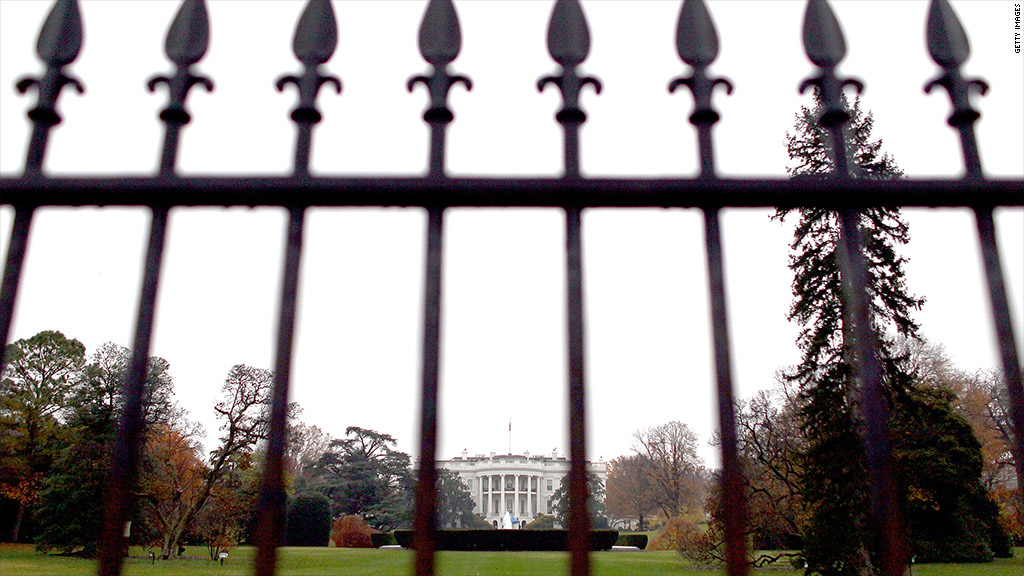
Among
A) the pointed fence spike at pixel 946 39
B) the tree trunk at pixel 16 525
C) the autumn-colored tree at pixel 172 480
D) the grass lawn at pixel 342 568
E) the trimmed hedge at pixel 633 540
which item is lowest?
the trimmed hedge at pixel 633 540

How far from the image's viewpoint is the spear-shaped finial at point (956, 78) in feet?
4.88

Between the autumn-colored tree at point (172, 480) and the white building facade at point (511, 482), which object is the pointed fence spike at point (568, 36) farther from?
the white building facade at point (511, 482)

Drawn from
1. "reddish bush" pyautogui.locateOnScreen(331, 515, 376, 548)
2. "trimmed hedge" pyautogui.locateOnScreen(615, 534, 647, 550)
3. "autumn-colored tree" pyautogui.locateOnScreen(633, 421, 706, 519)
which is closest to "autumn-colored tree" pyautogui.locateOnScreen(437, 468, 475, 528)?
"reddish bush" pyautogui.locateOnScreen(331, 515, 376, 548)

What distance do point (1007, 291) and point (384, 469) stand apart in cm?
3656

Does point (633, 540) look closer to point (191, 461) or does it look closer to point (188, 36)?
point (191, 461)

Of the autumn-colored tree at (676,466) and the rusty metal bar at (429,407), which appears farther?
the autumn-colored tree at (676,466)

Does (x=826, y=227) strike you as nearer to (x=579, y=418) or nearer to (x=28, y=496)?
(x=579, y=418)

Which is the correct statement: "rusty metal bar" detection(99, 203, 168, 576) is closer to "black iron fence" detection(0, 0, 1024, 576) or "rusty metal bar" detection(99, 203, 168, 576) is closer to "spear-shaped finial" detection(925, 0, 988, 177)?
"black iron fence" detection(0, 0, 1024, 576)

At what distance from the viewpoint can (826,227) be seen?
1386cm

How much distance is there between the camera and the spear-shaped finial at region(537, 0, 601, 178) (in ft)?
4.95

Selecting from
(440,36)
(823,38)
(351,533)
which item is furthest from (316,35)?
(351,533)

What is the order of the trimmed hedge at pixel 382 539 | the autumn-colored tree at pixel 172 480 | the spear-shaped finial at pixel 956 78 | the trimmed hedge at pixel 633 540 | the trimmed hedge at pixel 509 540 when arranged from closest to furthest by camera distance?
1. the spear-shaped finial at pixel 956 78
2. the autumn-colored tree at pixel 172 480
3. the trimmed hedge at pixel 509 540
4. the trimmed hedge at pixel 382 539
5. the trimmed hedge at pixel 633 540

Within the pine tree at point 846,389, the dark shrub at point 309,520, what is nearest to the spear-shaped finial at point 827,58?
the pine tree at point 846,389

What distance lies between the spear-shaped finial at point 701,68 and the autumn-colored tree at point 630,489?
30342 millimetres
